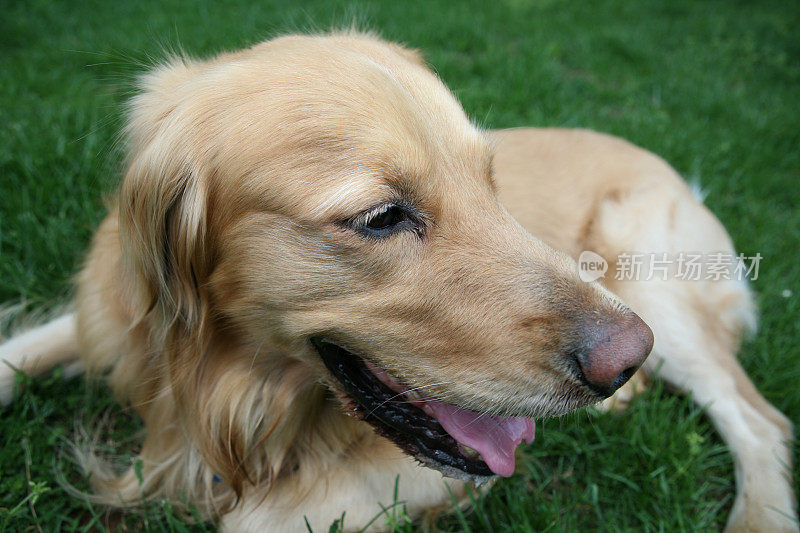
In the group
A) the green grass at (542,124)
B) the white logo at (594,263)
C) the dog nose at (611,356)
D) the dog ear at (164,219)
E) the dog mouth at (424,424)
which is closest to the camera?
the dog nose at (611,356)

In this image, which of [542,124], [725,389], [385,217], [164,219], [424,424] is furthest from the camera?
[542,124]

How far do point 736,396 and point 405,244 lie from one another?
214cm

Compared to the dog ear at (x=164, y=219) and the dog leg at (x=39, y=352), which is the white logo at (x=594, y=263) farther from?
the dog leg at (x=39, y=352)

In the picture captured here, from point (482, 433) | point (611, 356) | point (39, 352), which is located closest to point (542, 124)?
point (482, 433)

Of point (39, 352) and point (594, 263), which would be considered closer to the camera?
point (39, 352)

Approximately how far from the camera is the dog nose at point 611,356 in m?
1.73

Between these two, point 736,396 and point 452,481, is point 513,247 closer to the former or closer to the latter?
point 452,481

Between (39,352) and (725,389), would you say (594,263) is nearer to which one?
(725,389)

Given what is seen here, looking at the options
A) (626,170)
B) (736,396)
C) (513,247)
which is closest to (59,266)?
(513,247)

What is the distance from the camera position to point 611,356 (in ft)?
5.69

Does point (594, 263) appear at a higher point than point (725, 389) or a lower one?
higher

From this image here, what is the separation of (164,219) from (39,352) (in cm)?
134

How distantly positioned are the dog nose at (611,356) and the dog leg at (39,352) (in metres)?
2.36

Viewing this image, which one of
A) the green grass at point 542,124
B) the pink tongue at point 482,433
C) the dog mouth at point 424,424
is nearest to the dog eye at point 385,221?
the dog mouth at point 424,424
